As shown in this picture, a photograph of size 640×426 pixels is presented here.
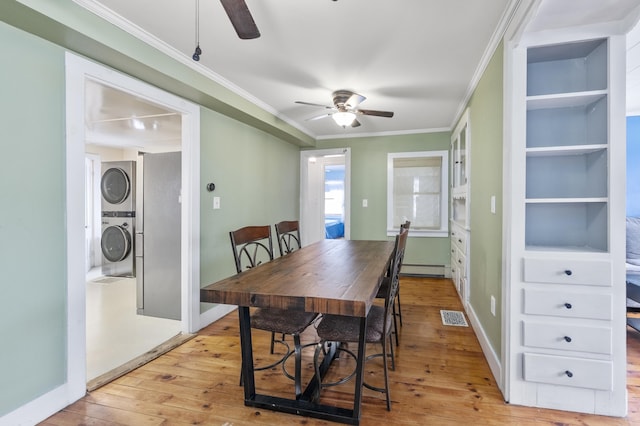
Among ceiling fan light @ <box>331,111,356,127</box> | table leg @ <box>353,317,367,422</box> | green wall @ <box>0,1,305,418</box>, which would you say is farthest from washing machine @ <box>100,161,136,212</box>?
table leg @ <box>353,317,367,422</box>

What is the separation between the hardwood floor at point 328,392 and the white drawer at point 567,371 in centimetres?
17

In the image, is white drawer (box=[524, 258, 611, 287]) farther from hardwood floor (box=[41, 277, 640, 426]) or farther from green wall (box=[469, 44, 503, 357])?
hardwood floor (box=[41, 277, 640, 426])

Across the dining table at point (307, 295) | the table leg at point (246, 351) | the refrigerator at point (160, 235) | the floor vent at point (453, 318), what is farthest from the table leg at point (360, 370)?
the refrigerator at point (160, 235)

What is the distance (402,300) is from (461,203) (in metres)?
1.45

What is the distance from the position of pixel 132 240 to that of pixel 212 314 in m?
2.63

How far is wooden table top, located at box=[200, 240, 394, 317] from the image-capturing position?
4.35ft

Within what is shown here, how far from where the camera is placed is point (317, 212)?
6.21 meters

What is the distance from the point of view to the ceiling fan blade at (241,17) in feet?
4.09

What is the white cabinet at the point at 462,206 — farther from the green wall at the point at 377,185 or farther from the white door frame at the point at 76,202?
the white door frame at the point at 76,202

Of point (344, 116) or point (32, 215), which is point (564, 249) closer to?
point (344, 116)

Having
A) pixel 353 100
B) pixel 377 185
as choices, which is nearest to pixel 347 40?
pixel 353 100

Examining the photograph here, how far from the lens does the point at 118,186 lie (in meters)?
4.86

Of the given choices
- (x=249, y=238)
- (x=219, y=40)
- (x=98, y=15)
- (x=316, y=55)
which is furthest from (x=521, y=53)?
(x=98, y=15)

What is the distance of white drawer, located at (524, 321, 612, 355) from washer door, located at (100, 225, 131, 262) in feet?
16.8
